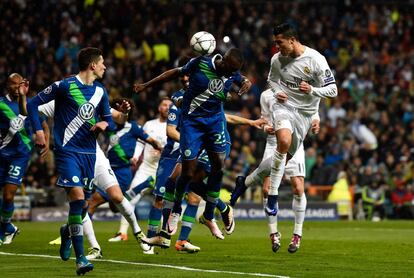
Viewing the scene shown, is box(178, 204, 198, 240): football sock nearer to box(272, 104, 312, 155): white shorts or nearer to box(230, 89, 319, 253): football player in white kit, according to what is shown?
box(230, 89, 319, 253): football player in white kit

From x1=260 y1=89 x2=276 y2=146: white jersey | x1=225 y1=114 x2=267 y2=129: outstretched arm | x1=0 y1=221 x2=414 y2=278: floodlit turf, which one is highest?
x1=260 y1=89 x2=276 y2=146: white jersey

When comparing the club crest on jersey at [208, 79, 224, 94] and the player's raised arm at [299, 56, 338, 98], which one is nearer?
the club crest on jersey at [208, 79, 224, 94]

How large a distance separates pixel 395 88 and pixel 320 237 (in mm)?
17767

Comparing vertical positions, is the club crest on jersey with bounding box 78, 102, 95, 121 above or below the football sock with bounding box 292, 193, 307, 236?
above

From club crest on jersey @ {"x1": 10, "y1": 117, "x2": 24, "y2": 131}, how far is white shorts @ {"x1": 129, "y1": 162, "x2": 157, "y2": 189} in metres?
3.64

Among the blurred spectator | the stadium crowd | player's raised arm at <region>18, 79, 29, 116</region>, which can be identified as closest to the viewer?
player's raised arm at <region>18, 79, 29, 116</region>

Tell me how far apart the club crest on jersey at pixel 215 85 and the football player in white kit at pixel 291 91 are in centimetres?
106

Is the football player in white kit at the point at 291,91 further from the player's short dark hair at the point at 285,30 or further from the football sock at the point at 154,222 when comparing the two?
the football sock at the point at 154,222

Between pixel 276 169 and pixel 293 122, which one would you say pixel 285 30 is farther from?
pixel 276 169

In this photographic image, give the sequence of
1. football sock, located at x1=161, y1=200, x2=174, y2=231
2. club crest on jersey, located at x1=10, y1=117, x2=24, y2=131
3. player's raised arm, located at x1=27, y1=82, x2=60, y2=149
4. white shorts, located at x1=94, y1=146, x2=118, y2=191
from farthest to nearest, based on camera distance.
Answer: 1. club crest on jersey, located at x1=10, y1=117, x2=24, y2=131
2. football sock, located at x1=161, y1=200, x2=174, y2=231
3. white shorts, located at x1=94, y1=146, x2=118, y2=191
4. player's raised arm, located at x1=27, y1=82, x2=60, y2=149

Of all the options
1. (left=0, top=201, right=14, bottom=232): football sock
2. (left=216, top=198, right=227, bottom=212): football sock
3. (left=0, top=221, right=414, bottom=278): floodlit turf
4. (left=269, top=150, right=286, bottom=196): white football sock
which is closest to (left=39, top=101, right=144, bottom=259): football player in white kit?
(left=0, top=221, right=414, bottom=278): floodlit turf

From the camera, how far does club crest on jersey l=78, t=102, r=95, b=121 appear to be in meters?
12.2

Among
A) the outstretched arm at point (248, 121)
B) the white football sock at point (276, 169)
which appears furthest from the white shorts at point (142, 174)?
the white football sock at point (276, 169)

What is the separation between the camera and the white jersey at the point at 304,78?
47.5ft
